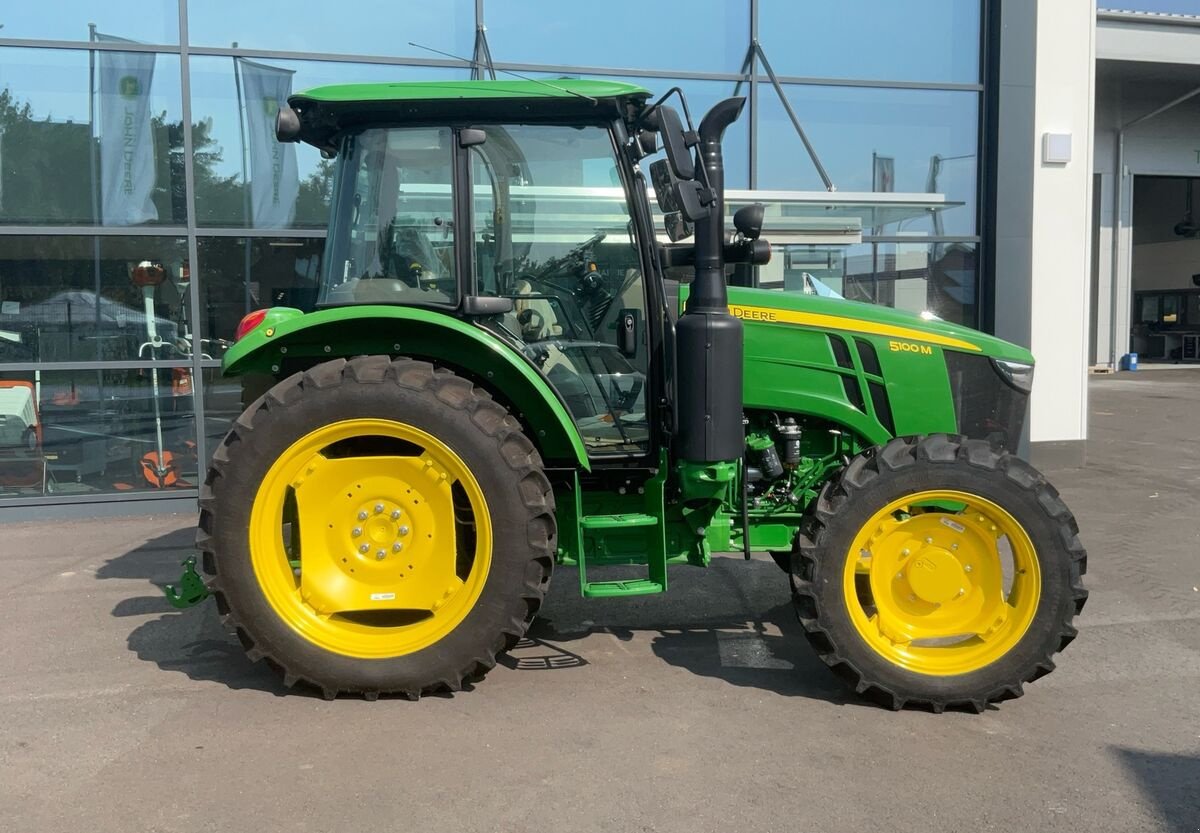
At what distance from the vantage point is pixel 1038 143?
8.88 meters

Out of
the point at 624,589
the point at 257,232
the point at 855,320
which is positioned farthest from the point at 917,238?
the point at 624,589

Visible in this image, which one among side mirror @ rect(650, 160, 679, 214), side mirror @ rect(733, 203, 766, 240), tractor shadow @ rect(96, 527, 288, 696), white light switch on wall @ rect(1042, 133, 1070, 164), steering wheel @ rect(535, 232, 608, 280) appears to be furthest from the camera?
white light switch on wall @ rect(1042, 133, 1070, 164)

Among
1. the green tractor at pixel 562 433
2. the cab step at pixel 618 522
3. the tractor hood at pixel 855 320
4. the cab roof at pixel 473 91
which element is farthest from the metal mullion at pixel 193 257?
the tractor hood at pixel 855 320

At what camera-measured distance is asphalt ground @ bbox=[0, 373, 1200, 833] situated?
9.46ft

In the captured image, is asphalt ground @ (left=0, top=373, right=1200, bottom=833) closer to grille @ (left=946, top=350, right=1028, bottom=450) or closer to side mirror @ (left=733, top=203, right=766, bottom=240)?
grille @ (left=946, top=350, right=1028, bottom=450)

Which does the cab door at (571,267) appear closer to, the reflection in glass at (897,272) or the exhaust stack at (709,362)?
the exhaust stack at (709,362)

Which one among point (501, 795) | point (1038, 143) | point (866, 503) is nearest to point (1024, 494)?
point (866, 503)

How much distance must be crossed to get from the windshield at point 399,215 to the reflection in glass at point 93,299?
4.47 metres

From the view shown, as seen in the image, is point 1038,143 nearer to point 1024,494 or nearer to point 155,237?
point 1024,494

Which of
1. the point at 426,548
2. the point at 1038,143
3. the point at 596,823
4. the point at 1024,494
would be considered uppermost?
the point at 1038,143

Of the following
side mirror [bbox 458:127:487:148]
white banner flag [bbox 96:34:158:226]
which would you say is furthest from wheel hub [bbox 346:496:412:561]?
white banner flag [bbox 96:34:158:226]

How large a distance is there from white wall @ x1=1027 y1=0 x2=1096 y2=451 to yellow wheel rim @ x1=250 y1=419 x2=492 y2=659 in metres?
7.03

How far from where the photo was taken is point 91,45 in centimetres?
748

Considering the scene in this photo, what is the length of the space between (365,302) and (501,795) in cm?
197
